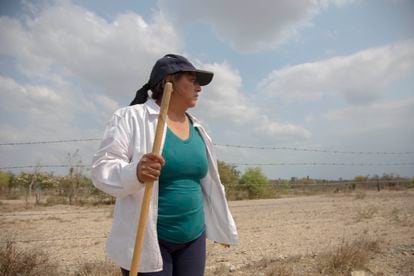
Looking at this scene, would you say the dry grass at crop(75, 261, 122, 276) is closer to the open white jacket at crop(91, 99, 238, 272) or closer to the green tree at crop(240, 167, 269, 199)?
the open white jacket at crop(91, 99, 238, 272)

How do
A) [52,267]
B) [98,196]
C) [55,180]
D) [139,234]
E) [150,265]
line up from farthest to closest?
[55,180] → [98,196] → [52,267] → [150,265] → [139,234]

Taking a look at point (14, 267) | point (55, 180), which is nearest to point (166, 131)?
point (14, 267)

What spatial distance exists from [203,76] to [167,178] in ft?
2.33

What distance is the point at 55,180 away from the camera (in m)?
28.7

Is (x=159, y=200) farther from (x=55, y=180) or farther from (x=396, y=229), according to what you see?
(x=55, y=180)

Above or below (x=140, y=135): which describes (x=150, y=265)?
below

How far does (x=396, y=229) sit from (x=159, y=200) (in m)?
7.05

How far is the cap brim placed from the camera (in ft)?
6.41

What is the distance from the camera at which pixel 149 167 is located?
1364 millimetres

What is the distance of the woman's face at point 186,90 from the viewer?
6.12 feet

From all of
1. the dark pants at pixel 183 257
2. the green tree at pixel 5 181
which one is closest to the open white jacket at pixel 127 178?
the dark pants at pixel 183 257

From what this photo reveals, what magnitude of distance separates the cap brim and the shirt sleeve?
1.89 feet

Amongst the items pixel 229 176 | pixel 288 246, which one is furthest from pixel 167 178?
pixel 229 176

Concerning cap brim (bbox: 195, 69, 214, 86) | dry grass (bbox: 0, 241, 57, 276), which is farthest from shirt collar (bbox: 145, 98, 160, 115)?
dry grass (bbox: 0, 241, 57, 276)
